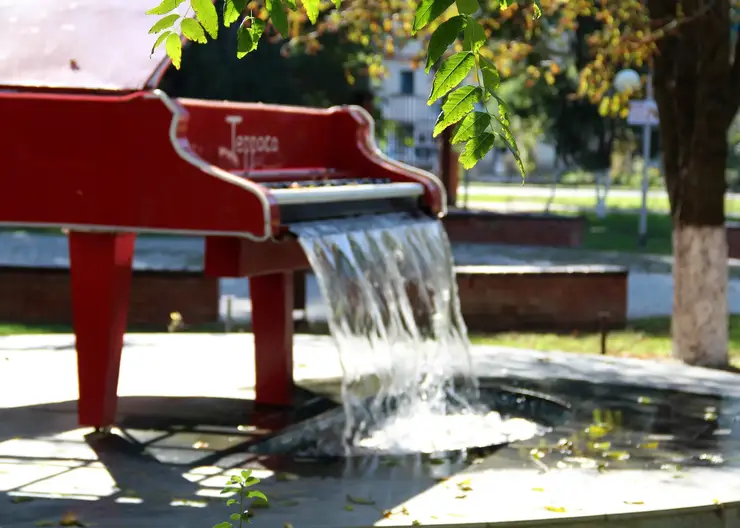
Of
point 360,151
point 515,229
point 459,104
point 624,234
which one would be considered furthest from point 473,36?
point 624,234

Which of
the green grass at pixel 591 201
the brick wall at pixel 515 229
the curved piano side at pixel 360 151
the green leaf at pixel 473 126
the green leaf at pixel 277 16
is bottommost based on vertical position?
the green grass at pixel 591 201

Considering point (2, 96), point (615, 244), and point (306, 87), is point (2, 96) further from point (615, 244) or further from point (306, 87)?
point (306, 87)

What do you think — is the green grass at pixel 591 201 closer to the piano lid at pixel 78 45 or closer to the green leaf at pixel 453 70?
the piano lid at pixel 78 45

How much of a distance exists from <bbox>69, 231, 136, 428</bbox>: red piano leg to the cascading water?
1.00 meters

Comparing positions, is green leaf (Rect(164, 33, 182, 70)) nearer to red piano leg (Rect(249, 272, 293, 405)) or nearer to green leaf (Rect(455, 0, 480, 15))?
green leaf (Rect(455, 0, 480, 15))

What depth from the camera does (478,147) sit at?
3539 millimetres

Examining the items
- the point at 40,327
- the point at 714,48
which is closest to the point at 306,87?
the point at 40,327

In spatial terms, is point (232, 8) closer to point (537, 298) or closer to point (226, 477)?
point (226, 477)

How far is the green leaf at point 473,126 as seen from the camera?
3.50 metres

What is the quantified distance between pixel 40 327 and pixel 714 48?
7.33 meters

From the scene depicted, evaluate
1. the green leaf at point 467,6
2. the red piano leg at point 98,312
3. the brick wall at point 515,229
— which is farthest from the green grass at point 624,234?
the green leaf at point 467,6

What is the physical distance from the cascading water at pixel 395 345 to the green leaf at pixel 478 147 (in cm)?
456

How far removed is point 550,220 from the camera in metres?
29.9

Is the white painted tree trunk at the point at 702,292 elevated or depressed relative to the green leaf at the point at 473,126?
depressed
